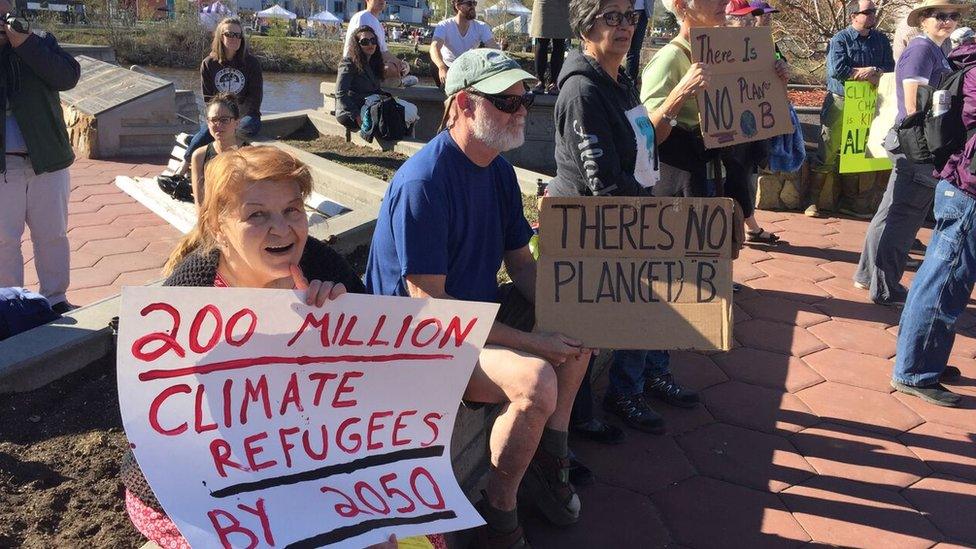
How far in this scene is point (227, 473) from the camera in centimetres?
188

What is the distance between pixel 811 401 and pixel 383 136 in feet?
16.8

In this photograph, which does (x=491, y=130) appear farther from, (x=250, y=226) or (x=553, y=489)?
(x=553, y=489)

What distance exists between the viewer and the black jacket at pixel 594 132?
2.97m

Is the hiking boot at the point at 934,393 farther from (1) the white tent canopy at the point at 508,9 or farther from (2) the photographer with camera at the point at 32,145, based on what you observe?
(1) the white tent canopy at the point at 508,9

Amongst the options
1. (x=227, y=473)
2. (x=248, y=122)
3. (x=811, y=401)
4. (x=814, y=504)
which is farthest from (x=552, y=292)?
(x=248, y=122)

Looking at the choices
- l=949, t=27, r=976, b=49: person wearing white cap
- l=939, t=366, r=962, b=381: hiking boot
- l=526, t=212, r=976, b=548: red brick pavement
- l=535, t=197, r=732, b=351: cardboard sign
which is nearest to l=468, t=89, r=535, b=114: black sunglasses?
Answer: l=535, t=197, r=732, b=351: cardboard sign

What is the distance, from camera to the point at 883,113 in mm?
6020

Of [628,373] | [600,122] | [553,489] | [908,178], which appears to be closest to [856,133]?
[908,178]

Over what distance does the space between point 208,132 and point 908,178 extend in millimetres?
4874

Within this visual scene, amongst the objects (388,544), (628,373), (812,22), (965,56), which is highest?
(812,22)

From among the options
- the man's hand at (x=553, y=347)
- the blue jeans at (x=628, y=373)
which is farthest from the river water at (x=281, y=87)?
the man's hand at (x=553, y=347)

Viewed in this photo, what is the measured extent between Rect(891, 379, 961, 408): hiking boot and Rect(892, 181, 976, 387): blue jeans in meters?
0.02

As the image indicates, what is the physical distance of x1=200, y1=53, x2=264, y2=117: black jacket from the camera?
7.02 metres

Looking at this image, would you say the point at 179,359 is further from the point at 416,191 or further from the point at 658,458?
the point at 658,458
